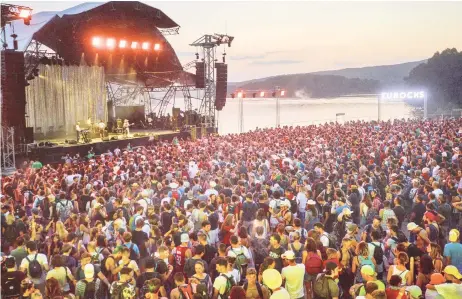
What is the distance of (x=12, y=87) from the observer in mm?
16781

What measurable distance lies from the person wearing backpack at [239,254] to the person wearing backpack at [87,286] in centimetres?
177

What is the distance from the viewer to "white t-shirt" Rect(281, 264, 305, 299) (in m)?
5.13

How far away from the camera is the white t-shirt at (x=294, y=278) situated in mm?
5129

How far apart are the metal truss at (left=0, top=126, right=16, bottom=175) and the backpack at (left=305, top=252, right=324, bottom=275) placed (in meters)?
14.4

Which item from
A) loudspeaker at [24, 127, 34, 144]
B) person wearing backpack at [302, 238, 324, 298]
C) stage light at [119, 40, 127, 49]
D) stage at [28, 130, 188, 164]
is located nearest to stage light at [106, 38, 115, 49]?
Result: stage light at [119, 40, 127, 49]

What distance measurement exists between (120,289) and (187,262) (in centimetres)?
100

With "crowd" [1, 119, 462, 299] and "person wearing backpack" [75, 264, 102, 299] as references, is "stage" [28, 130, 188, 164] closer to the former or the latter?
"crowd" [1, 119, 462, 299]

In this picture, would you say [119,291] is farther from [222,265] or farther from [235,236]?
[235,236]

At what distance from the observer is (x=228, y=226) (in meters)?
6.97

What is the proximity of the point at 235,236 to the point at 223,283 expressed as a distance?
925mm

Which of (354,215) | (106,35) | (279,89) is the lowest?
(354,215)

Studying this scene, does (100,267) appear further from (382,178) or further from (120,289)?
(382,178)

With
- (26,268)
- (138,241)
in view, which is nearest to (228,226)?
(138,241)

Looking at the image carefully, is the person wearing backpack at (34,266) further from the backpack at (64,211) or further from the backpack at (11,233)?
the backpack at (64,211)
